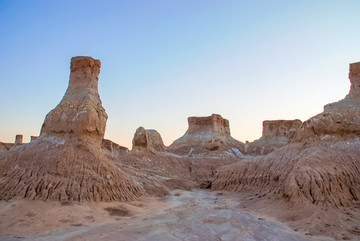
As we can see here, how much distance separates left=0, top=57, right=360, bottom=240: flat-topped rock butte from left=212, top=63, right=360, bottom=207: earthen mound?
5 cm

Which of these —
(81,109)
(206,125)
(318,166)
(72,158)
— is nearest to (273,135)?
(206,125)

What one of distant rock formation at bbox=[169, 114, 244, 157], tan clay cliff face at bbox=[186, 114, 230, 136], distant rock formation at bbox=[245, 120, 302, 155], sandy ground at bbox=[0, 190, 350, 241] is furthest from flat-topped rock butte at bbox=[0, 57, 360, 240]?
distant rock formation at bbox=[245, 120, 302, 155]

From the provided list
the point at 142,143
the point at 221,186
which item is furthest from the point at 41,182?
the point at 142,143

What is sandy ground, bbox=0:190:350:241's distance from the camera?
29.5 ft

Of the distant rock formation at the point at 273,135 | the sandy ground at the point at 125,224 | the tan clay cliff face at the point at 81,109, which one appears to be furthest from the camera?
the distant rock formation at the point at 273,135

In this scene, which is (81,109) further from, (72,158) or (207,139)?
(207,139)

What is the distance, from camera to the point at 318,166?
14695 millimetres

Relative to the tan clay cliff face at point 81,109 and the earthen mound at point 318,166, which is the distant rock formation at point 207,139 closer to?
the earthen mound at point 318,166

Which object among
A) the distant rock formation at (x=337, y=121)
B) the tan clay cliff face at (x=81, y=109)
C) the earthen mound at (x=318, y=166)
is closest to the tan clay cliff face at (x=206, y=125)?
the earthen mound at (x=318, y=166)

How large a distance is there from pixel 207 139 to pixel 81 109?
29259mm

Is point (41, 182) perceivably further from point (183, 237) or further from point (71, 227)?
point (183, 237)

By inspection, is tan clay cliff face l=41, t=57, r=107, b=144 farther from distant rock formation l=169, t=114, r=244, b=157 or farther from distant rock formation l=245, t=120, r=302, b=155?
distant rock formation l=245, t=120, r=302, b=155

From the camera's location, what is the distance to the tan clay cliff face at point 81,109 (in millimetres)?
15422

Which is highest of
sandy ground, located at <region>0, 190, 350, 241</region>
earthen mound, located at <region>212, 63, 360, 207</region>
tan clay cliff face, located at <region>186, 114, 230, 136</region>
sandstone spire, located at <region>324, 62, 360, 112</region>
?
tan clay cliff face, located at <region>186, 114, 230, 136</region>
